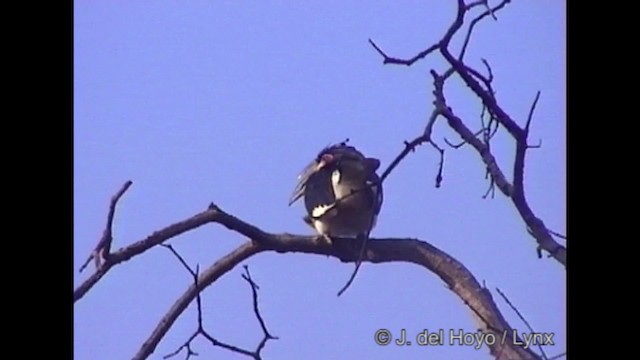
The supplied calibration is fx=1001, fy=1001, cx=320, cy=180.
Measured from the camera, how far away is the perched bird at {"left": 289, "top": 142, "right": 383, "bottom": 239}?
191 centimetres

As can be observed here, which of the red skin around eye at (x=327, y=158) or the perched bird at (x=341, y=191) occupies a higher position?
the red skin around eye at (x=327, y=158)

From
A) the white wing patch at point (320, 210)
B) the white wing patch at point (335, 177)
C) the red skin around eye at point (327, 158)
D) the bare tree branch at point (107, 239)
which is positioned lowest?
the bare tree branch at point (107, 239)

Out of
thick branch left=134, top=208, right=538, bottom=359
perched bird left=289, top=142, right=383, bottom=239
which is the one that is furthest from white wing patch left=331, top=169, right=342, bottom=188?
thick branch left=134, top=208, right=538, bottom=359

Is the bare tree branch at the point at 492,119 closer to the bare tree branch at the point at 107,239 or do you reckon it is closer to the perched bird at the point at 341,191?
the perched bird at the point at 341,191

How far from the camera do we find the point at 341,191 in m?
1.93

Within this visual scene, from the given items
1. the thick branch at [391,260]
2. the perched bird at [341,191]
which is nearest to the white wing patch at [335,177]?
the perched bird at [341,191]

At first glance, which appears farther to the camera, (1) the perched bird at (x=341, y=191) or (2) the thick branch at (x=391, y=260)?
(1) the perched bird at (x=341, y=191)

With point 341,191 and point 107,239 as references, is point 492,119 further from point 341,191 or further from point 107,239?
point 107,239

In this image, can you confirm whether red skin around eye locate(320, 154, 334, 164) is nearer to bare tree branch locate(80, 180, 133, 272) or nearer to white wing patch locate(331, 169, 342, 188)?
A: white wing patch locate(331, 169, 342, 188)

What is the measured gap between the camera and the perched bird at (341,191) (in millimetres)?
1908
